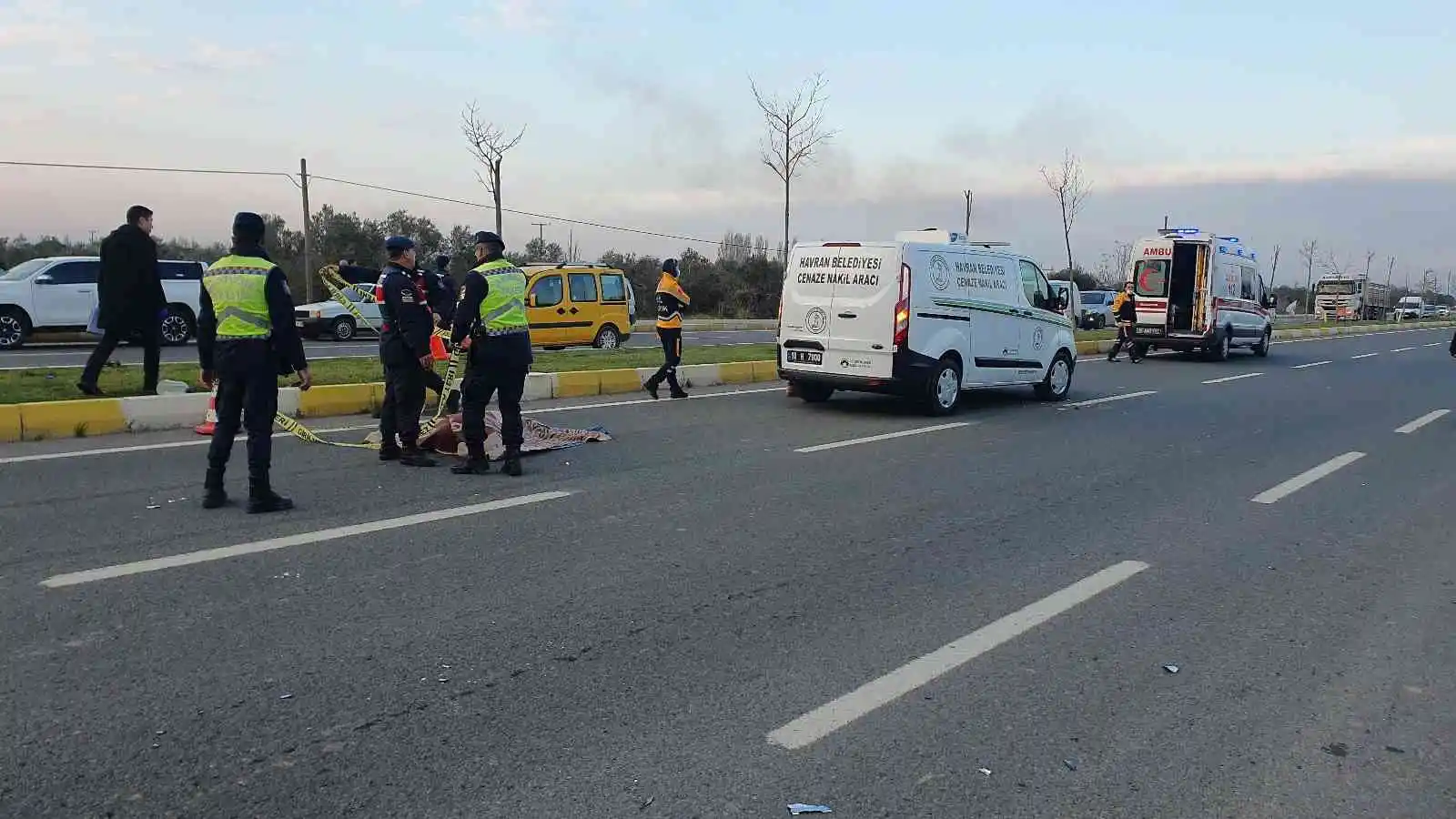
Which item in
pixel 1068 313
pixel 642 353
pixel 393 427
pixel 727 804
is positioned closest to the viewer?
pixel 727 804

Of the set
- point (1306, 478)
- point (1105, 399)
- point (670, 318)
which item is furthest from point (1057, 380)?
point (1306, 478)

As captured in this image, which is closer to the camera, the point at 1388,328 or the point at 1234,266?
the point at 1234,266

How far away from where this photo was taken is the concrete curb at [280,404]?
9.31m

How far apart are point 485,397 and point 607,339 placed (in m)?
14.3

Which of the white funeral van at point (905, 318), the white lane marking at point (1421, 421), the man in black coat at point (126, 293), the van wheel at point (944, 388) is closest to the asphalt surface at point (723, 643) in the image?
the man in black coat at point (126, 293)

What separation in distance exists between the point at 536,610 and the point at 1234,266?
23679 mm

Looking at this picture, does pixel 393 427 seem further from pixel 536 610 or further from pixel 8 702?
pixel 8 702

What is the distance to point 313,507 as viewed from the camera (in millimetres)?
6707

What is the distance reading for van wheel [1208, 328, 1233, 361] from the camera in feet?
77.9

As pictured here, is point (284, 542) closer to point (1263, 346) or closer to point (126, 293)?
point (126, 293)

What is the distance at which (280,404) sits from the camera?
11000 millimetres

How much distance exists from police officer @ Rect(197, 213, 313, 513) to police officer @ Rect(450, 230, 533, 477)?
139 cm

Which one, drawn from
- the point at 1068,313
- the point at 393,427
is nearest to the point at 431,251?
the point at 1068,313

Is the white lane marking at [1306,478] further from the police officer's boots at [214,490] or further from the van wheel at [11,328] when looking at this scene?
the van wheel at [11,328]
